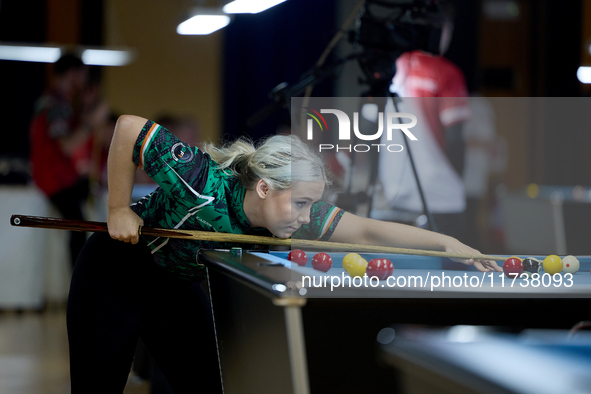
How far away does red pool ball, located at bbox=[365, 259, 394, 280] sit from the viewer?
1.05m

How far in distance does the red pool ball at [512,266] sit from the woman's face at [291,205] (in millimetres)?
422

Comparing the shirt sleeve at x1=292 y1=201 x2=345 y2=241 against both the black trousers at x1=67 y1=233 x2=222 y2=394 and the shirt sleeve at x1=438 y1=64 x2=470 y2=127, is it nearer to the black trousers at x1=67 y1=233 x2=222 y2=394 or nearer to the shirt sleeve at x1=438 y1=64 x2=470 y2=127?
the black trousers at x1=67 y1=233 x2=222 y2=394

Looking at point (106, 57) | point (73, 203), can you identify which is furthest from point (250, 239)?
point (106, 57)

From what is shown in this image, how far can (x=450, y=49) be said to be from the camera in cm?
491

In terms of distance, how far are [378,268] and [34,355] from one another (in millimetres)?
2439

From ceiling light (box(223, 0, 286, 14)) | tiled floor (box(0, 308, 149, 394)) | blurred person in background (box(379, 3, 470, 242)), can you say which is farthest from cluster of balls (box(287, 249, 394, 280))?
ceiling light (box(223, 0, 286, 14))

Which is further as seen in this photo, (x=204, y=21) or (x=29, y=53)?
(x=29, y=53)

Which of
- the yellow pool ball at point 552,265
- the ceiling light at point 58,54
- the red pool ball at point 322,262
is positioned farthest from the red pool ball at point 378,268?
the ceiling light at point 58,54

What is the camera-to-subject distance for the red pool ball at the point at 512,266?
3.88ft

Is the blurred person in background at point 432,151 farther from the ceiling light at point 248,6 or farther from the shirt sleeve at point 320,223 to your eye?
the ceiling light at point 248,6

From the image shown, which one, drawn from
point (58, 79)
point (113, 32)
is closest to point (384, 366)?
point (58, 79)

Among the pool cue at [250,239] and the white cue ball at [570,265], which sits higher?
the pool cue at [250,239]

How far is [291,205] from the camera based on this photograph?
1.29m

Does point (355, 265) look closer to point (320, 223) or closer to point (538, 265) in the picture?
point (320, 223)
